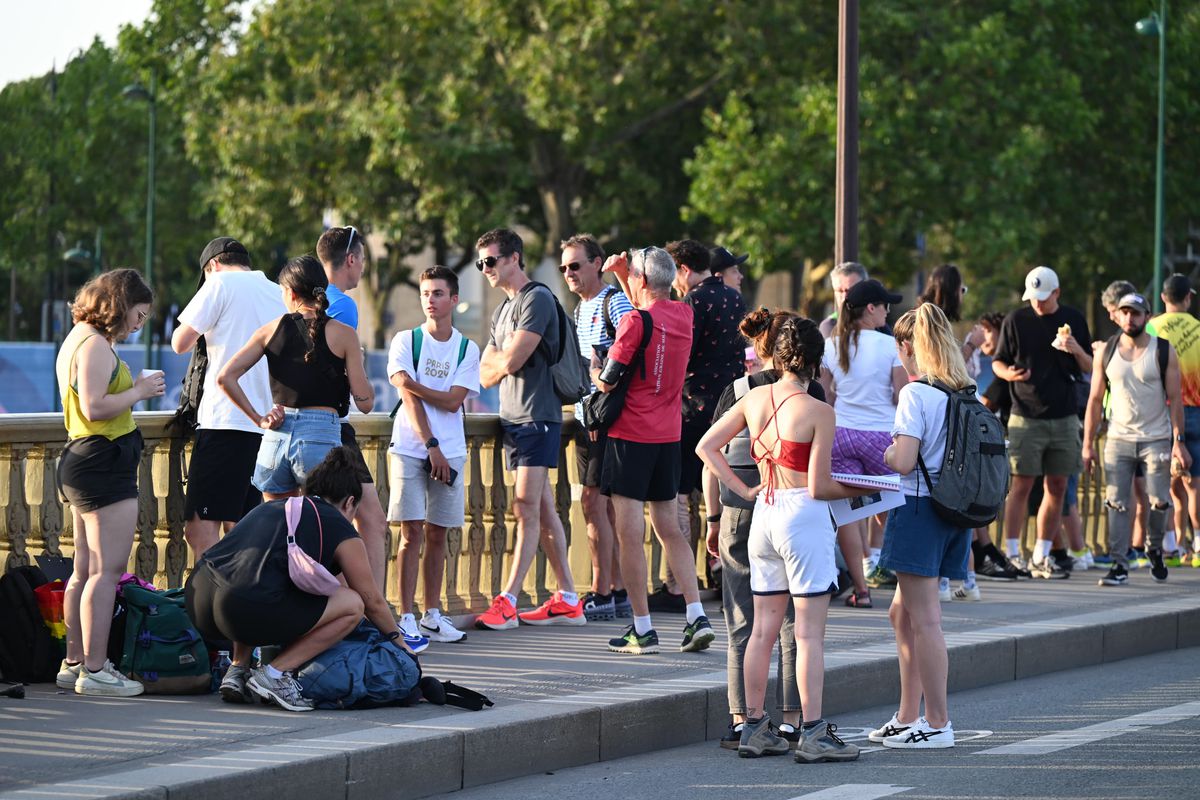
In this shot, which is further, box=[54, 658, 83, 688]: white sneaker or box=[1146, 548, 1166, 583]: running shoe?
box=[1146, 548, 1166, 583]: running shoe

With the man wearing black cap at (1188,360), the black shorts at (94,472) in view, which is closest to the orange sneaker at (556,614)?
the black shorts at (94,472)

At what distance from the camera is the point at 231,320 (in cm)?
840

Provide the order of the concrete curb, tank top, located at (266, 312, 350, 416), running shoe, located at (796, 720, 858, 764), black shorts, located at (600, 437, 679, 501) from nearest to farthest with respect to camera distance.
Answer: the concrete curb < running shoe, located at (796, 720, 858, 764) < tank top, located at (266, 312, 350, 416) < black shorts, located at (600, 437, 679, 501)

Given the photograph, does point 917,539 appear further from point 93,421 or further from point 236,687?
point 93,421

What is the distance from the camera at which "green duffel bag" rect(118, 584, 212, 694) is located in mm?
7516

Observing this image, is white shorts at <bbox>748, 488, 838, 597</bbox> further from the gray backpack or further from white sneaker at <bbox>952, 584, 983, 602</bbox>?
white sneaker at <bbox>952, 584, 983, 602</bbox>

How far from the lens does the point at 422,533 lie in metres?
9.55

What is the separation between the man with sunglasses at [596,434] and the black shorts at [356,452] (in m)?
1.35

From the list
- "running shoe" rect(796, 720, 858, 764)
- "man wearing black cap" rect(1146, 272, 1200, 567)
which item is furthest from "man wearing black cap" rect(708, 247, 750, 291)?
"man wearing black cap" rect(1146, 272, 1200, 567)

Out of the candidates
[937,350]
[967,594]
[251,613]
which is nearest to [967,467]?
[937,350]

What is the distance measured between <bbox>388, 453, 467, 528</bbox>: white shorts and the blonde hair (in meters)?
2.74

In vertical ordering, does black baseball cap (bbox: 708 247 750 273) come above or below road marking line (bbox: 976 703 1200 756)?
above

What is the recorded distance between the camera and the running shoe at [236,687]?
23.8 ft

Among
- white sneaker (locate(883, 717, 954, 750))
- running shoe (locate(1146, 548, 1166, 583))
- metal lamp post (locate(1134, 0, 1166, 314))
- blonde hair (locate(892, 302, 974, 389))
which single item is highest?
metal lamp post (locate(1134, 0, 1166, 314))
